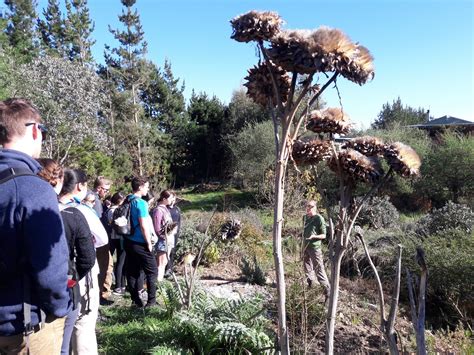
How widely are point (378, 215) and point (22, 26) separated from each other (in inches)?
994

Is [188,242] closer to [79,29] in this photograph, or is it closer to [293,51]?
[293,51]

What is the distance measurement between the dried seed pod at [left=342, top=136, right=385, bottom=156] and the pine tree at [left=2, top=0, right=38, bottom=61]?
27.3 m

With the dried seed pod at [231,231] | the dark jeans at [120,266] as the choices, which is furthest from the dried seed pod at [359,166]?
the dark jeans at [120,266]

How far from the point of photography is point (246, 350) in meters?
3.18

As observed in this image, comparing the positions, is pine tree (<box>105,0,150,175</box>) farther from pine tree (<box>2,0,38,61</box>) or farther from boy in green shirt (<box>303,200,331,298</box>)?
boy in green shirt (<box>303,200,331,298</box>)

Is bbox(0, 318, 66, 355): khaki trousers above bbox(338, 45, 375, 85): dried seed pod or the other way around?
the other way around

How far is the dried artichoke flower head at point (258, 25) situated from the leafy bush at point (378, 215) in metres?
10.4

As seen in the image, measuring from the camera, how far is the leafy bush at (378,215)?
38.5 ft

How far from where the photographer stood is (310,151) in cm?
201

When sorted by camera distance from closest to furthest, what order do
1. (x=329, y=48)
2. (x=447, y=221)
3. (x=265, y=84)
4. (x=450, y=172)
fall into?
(x=329, y=48) → (x=265, y=84) → (x=447, y=221) → (x=450, y=172)

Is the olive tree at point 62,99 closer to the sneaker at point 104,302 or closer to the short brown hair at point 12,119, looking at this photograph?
the sneaker at point 104,302

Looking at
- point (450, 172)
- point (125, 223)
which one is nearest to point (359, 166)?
point (125, 223)

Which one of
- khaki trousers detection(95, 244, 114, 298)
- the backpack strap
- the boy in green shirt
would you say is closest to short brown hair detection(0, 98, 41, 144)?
the backpack strap

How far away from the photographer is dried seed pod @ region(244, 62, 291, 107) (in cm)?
203
